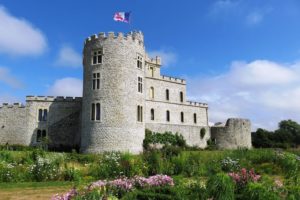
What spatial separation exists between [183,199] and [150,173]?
8422mm

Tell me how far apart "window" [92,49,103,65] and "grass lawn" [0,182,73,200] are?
19321 mm

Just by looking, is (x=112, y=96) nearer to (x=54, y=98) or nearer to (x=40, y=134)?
(x=54, y=98)

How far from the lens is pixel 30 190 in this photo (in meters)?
11.5

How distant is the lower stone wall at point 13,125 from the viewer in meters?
36.3

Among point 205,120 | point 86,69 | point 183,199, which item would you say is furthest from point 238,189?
point 205,120

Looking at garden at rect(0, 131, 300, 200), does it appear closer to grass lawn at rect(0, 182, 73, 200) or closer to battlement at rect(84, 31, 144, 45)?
grass lawn at rect(0, 182, 73, 200)

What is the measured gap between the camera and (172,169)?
48.1 ft

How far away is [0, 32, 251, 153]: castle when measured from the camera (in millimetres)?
30156

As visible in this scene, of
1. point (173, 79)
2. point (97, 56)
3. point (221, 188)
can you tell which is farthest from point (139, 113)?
point (221, 188)

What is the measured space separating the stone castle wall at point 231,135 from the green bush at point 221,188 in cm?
3685

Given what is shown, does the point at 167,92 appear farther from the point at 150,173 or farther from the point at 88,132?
the point at 150,173

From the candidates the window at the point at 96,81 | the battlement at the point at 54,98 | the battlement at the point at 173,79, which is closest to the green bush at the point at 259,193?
the window at the point at 96,81

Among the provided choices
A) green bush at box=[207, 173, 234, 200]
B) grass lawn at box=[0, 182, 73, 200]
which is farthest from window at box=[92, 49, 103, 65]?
green bush at box=[207, 173, 234, 200]

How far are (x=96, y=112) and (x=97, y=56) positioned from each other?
16.0ft
